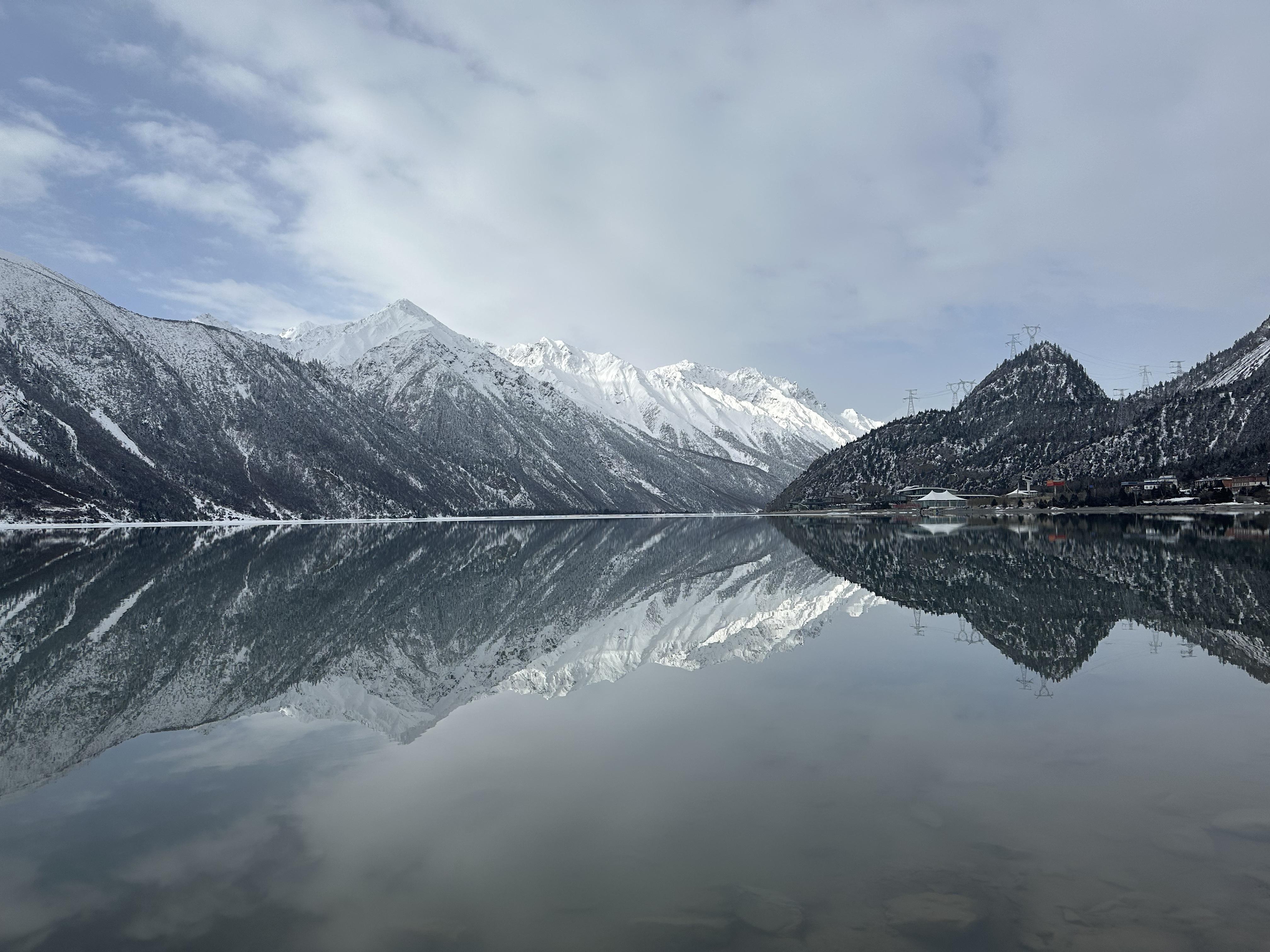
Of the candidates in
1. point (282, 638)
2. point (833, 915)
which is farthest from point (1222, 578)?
point (282, 638)

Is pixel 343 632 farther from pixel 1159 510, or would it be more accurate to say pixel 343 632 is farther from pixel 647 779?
pixel 1159 510

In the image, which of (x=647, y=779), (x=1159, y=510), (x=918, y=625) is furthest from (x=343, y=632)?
(x=1159, y=510)

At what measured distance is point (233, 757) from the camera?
64.6 ft

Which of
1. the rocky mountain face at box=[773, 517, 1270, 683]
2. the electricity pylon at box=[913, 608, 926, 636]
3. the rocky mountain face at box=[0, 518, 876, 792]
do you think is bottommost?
the rocky mountain face at box=[0, 518, 876, 792]

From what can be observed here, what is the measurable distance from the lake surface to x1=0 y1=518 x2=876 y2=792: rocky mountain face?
0.26m

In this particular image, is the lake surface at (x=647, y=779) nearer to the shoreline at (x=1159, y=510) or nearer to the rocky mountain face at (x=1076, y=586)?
the rocky mountain face at (x=1076, y=586)

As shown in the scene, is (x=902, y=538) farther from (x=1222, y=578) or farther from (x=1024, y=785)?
(x=1024, y=785)

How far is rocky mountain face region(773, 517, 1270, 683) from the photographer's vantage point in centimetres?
3089

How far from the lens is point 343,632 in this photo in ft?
127

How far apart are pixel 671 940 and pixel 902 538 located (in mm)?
111839

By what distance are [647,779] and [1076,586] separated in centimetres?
4053

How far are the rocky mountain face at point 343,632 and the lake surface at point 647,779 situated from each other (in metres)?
0.26

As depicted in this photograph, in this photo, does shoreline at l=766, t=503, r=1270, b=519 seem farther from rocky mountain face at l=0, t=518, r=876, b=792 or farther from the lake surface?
the lake surface

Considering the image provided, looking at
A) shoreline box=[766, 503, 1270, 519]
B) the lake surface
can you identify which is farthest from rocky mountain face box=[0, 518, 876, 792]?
shoreline box=[766, 503, 1270, 519]
